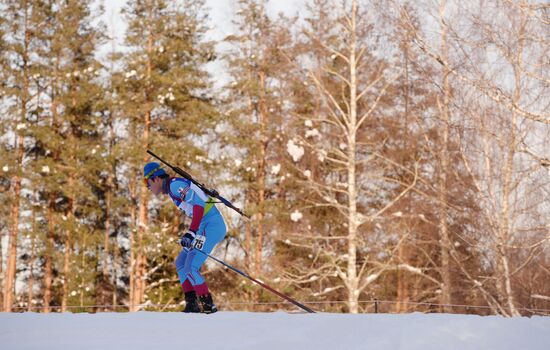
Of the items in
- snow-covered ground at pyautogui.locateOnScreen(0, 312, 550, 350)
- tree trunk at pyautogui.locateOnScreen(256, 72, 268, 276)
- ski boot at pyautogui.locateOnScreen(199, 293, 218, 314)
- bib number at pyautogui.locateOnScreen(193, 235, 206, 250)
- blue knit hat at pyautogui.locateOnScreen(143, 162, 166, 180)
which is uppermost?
tree trunk at pyautogui.locateOnScreen(256, 72, 268, 276)

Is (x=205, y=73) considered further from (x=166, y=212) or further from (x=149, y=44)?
(x=166, y=212)

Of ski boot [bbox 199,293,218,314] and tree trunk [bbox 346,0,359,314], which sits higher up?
tree trunk [bbox 346,0,359,314]

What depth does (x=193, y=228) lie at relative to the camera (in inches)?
330

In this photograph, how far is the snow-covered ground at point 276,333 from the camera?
541 cm

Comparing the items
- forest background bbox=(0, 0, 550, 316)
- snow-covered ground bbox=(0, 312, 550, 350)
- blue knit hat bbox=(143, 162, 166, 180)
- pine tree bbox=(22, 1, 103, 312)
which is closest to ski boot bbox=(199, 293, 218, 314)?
snow-covered ground bbox=(0, 312, 550, 350)

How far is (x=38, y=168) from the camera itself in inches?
1100

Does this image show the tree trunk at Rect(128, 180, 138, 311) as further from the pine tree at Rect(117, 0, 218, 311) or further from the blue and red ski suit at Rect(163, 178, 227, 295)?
the blue and red ski suit at Rect(163, 178, 227, 295)

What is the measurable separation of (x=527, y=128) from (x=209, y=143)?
15.2 m

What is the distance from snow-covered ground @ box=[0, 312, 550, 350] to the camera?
17.7 ft

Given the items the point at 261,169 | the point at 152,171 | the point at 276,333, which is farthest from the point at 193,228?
the point at 261,169

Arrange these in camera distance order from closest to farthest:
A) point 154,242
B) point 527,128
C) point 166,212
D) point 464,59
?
point 464,59 < point 527,128 < point 154,242 < point 166,212

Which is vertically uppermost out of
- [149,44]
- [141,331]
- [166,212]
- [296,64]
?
[149,44]

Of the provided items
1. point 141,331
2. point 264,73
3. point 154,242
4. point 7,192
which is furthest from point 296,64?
point 141,331

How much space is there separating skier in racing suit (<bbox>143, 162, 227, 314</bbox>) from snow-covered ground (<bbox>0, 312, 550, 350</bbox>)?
134 centimetres
